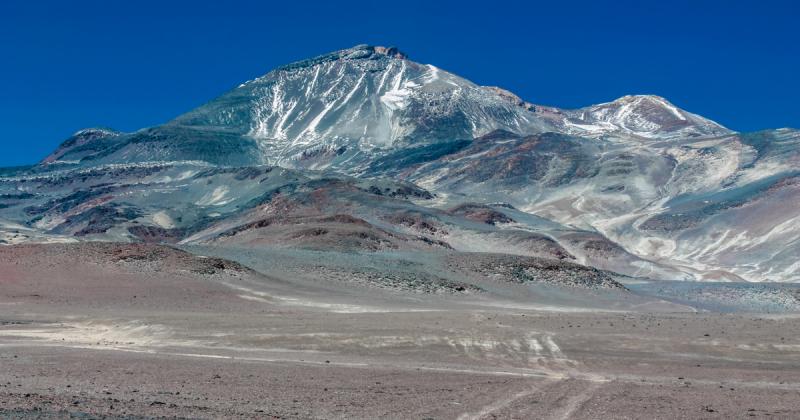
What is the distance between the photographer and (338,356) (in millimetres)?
29375

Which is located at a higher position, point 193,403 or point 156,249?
point 156,249

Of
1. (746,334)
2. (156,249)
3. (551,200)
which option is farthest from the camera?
(551,200)

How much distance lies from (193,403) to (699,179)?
7293 inches

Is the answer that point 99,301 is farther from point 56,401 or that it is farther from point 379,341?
point 56,401

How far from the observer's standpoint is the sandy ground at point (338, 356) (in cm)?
2050

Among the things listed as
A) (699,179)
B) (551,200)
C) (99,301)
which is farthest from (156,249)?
(699,179)

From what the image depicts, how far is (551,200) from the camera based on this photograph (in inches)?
7539

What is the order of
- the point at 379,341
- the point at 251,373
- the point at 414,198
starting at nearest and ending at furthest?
the point at 251,373 → the point at 379,341 → the point at 414,198

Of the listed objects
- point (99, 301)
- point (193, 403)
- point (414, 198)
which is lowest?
point (193, 403)

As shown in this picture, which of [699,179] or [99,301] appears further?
[699,179]

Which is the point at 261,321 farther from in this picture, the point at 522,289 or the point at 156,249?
the point at 522,289

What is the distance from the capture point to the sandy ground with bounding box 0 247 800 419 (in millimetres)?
20500

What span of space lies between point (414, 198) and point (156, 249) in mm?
110994

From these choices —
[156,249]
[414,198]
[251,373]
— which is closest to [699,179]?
[414,198]
